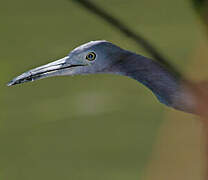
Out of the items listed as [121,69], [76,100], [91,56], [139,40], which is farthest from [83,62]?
[76,100]

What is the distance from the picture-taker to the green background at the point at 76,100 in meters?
5.06

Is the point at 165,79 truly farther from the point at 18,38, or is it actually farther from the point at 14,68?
the point at 18,38

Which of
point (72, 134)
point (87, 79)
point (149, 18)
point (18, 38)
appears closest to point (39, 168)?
point (72, 134)

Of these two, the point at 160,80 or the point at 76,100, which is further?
the point at 76,100

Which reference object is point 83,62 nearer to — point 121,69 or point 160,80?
point 121,69

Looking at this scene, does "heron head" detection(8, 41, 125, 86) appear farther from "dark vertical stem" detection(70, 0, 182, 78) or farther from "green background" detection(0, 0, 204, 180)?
"green background" detection(0, 0, 204, 180)

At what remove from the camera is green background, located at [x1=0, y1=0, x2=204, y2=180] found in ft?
16.6

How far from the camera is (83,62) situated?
127 inches

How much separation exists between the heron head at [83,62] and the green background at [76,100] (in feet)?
5.94

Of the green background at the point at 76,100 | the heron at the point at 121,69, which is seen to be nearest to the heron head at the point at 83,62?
the heron at the point at 121,69

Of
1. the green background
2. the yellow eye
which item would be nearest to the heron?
the yellow eye

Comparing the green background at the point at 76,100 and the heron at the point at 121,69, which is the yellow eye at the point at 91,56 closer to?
the heron at the point at 121,69

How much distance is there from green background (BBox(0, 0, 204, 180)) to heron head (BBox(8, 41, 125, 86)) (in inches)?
71.2

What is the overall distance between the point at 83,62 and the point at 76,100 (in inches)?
98.3
